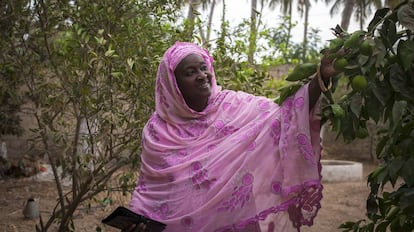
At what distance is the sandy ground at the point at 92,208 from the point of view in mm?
5328

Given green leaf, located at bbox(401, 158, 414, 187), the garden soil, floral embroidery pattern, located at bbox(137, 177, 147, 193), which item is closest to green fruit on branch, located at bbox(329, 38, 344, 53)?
green leaf, located at bbox(401, 158, 414, 187)

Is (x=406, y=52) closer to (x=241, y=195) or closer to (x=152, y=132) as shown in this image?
(x=241, y=195)

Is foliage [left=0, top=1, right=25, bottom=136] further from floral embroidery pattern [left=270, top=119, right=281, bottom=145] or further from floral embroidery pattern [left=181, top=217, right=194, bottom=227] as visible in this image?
floral embroidery pattern [left=270, top=119, right=281, bottom=145]

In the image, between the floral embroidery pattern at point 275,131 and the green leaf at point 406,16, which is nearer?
the green leaf at point 406,16

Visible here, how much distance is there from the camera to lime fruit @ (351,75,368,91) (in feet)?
4.24

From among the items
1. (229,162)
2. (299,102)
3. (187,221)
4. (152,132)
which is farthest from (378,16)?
(152,132)

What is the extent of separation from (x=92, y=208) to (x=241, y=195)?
412 centimetres

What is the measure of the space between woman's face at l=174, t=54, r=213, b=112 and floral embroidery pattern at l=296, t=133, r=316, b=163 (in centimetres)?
Result: 67

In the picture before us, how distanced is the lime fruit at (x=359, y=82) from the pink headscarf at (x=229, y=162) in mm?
434

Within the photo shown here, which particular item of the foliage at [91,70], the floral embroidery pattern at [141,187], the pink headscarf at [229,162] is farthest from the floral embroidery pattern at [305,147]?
the foliage at [91,70]

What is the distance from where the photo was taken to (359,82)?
1.29 meters

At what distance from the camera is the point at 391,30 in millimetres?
1313

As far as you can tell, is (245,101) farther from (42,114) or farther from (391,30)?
(42,114)

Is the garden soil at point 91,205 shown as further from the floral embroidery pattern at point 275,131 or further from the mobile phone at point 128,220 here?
the floral embroidery pattern at point 275,131
